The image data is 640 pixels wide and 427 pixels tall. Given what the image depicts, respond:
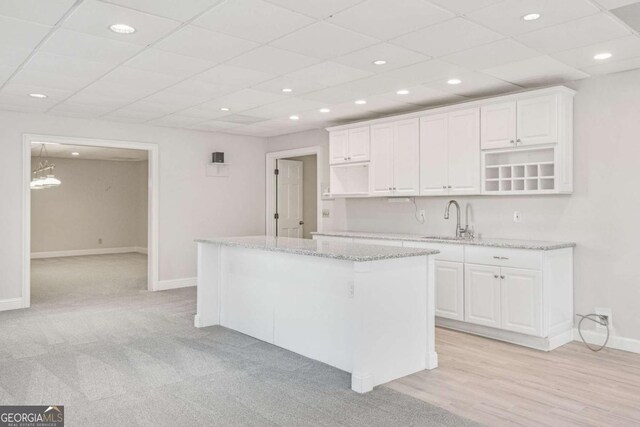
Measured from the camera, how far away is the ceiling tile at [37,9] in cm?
269

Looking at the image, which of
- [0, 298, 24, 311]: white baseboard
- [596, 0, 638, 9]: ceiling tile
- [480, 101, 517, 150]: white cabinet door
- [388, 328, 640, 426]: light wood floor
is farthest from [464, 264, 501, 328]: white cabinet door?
[0, 298, 24, 311]: white baseboard

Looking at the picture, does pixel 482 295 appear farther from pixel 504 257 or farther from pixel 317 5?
pixel 317 5

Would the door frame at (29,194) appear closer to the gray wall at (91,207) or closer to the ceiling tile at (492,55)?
the ceiling tile at (492,55)

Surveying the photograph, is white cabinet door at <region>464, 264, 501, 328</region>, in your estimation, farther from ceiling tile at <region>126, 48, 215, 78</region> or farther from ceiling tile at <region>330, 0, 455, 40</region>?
ceiling tile at <region>126, 48, 215, 78</region>

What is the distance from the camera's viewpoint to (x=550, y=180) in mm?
4570

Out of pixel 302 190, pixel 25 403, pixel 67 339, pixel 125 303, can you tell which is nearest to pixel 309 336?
pixel 25 403

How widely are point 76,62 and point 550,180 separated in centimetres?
425

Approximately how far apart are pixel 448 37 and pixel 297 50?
3.52 ft

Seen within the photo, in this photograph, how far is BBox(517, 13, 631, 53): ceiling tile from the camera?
304cm

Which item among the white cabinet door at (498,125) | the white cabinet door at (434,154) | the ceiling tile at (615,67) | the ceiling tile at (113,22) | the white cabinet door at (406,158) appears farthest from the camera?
the white cabinet door at (406,158)

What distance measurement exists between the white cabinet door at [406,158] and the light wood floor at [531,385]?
1.89 m

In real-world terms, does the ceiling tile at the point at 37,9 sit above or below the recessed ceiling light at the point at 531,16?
below

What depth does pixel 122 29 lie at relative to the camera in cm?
312

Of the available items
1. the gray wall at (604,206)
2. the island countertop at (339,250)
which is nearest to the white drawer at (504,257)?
the gray wall at (604,206)
